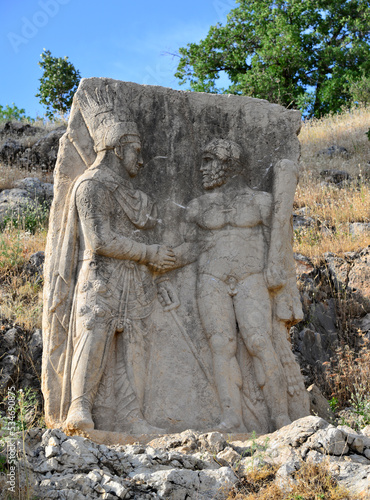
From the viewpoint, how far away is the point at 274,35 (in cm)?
2245

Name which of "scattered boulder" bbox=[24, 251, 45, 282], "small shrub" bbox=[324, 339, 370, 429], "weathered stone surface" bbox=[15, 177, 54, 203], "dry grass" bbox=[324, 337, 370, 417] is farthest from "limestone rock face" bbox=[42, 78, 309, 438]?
"weathered stone surface" bbox=[15, 177, 54, 203]

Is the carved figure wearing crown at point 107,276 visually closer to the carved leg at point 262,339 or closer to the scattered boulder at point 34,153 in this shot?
the carved leg at point 262,339

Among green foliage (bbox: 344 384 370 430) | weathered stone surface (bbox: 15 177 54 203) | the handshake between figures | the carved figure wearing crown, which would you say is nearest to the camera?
the carved figure wearing crown

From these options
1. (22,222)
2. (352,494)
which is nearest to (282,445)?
(352,494)

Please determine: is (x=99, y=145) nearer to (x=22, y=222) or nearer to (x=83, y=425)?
(x=83, y=425)

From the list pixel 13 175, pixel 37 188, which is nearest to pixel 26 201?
pixel 37 188

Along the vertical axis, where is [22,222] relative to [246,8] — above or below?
below

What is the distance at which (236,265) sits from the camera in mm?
7109

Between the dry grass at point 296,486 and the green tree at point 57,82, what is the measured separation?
50.5 ft

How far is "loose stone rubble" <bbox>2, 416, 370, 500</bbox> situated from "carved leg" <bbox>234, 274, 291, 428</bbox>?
644mm

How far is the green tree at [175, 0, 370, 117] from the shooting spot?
22078 millimetres

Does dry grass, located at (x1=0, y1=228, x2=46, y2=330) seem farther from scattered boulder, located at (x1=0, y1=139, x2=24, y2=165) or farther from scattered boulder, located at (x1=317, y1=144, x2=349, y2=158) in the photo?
scattered boulder, located at (x1=317, y1=144, x2=349, y2=158)

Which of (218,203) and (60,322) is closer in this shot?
(60,322)

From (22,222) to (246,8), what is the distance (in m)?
14.4
